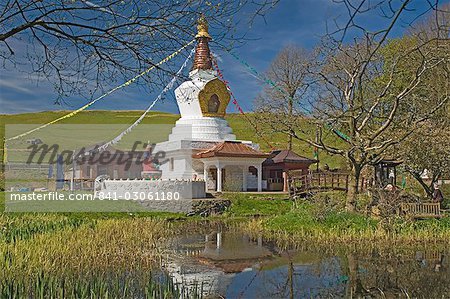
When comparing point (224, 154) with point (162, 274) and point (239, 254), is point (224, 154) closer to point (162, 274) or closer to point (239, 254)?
point (239, 254)

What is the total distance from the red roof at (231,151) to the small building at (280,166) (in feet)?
6.63

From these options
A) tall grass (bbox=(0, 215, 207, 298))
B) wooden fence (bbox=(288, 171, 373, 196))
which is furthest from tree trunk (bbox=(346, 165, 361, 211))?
wooden fence (bbox=(288, 171, 373, 196))

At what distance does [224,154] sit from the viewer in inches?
1081

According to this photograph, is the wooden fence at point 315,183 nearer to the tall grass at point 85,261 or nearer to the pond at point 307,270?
the tall grass at point 85,261

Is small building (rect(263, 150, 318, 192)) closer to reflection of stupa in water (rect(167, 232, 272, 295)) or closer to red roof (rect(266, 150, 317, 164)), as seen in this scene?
red roof (rect(266, 150, 317, 164))

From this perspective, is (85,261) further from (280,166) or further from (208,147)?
(280,166)

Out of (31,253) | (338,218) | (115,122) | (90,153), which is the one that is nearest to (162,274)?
(31,253)

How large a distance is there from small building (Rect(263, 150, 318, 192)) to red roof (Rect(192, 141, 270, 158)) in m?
2.02

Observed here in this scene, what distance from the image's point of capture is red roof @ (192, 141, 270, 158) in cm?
2752

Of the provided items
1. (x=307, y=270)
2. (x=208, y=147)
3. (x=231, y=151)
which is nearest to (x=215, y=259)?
(x=307, y=270)

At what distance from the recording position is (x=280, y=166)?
31.3m

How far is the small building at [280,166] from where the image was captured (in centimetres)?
3072

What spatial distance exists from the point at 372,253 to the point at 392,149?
10.5 meters

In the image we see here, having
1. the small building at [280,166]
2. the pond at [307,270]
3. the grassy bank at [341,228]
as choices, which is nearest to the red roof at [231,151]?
the small building at [280,166]
